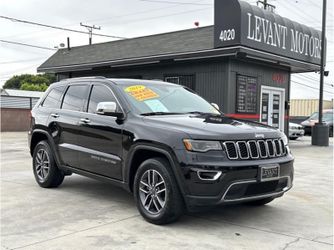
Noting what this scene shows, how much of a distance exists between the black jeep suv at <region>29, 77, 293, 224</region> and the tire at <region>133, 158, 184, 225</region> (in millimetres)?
11

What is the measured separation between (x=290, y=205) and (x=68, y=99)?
151 inches

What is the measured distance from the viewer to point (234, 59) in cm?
1450

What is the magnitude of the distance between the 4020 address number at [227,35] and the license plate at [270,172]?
29.0ft

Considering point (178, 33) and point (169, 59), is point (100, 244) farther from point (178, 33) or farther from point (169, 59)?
point (178, 33)

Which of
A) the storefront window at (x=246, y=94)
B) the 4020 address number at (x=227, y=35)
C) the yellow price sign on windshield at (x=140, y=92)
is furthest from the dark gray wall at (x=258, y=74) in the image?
the yellow price sign on windshield at (x=140, y=92)

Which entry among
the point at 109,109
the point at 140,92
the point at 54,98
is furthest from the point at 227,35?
the point at 109,109

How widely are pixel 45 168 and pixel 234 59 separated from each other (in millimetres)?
8785

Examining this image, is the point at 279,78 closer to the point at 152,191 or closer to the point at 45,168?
the point at 45,168

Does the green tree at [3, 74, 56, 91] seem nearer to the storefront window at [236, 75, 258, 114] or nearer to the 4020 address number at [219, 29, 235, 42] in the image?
the storefront window at [236, 75, 258, 114]

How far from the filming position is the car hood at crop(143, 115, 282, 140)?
4922 mm

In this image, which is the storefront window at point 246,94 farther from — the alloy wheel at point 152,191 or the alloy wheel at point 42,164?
the alloy wheel at point 152,191

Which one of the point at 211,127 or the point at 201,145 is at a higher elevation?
the point at 211,127

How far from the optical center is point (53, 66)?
21.0m

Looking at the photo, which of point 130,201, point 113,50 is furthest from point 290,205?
point 113,50
